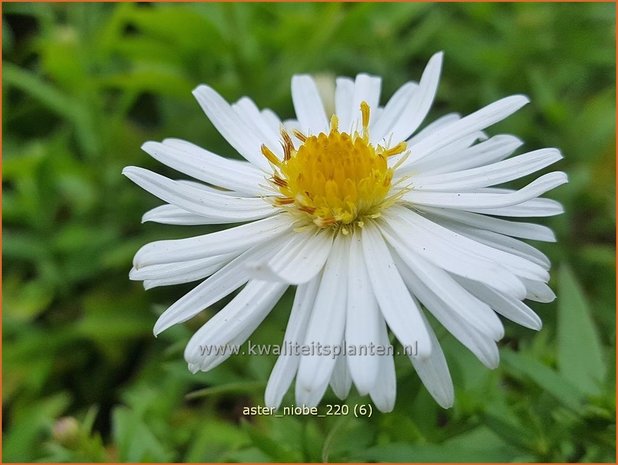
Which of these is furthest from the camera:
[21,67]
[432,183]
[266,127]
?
[21,67]

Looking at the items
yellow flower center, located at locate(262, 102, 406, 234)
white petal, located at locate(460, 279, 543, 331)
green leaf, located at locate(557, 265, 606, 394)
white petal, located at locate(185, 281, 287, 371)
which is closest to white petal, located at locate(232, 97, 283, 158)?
yellow flower center, located at locate(262, 102, 406, 234)

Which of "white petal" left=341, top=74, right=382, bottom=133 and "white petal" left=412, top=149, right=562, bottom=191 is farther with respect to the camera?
"white petal" left=341, top=74, right=382, bottom=133

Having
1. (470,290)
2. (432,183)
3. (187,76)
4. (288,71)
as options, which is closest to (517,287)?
(470,290)

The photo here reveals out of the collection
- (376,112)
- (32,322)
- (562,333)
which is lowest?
(562,333)

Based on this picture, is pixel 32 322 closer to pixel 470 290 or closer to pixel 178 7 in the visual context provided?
pixel 178 7

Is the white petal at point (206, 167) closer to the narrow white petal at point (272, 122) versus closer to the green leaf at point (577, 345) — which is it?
the narrow white petal at point (272, 122)

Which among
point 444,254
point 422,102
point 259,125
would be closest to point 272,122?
point 259,125

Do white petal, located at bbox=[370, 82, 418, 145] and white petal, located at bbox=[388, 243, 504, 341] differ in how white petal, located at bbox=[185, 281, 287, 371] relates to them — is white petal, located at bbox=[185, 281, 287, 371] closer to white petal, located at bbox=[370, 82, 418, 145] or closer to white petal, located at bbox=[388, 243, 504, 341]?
white petal, located at bbox=[388, 243, 504, 341]

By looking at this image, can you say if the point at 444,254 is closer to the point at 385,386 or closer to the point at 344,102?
the point at 385,386
